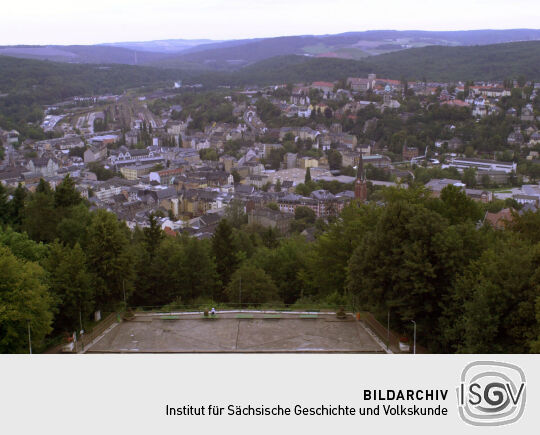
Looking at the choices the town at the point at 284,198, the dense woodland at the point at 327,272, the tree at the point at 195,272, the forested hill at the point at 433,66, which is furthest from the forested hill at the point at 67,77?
the tree at the point at 195,272

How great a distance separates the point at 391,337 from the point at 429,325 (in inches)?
13.2

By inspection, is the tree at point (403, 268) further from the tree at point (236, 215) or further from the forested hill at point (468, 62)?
the forested hill at point (468, 62)

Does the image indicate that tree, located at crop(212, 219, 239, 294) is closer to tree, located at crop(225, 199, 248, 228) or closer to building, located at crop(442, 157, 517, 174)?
tree, located at crop(225, 199, 248, 228)

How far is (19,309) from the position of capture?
4430mm

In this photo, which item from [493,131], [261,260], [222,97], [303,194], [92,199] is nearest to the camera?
[261,260]

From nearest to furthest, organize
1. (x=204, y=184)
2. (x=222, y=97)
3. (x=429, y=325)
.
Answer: (x=429, y=325) → (x=204, y=184) → (x=222, y=97)

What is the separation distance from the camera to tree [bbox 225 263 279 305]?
678 cm

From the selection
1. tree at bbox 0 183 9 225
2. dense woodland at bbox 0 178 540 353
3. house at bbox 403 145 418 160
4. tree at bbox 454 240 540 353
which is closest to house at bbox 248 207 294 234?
dense woodland at bbox 0 178 540 353

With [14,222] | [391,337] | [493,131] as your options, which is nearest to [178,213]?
[14,222]

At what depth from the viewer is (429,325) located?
4777 mm

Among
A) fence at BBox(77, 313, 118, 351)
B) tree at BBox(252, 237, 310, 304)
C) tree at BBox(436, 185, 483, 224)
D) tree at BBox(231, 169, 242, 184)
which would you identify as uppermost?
tree at BBox(436, 185, 483, 224)

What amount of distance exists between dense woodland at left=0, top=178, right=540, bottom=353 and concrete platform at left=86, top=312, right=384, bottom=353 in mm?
407

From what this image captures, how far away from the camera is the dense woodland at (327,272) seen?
4.30 meters

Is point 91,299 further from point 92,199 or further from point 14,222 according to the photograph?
point 92,199
